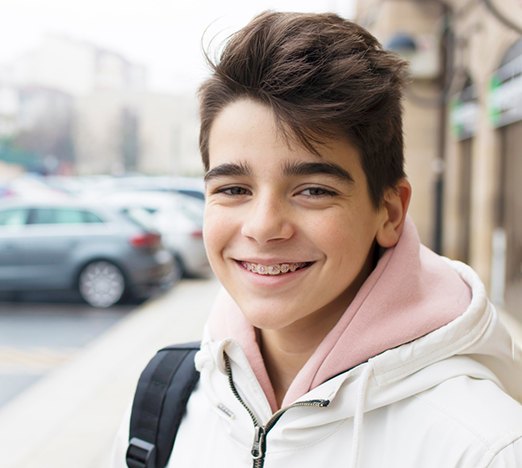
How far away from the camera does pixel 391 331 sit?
2.89 feet

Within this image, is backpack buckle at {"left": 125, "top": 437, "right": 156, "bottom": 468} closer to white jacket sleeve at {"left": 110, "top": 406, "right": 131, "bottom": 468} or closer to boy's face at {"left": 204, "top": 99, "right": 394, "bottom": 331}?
white jacket sleeve at {"left": 110, "top": 406, "right": 131, "bottom": 468}

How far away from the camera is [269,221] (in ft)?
2.88

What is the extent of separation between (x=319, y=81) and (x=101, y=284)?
6.27 meters

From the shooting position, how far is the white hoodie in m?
0.80

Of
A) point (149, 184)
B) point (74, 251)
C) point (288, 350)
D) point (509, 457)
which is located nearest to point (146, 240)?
point (74, 251)

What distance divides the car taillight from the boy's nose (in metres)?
6.17

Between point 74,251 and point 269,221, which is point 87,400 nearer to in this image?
point 74,251

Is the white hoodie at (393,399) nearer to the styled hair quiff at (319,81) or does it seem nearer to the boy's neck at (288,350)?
the boy's neck at (288,350)

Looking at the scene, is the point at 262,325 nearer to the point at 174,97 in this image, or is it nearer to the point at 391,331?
the point at 391,331

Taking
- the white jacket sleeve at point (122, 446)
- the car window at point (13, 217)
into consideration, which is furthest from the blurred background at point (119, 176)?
the white jacket sleeve at point (122, 446)

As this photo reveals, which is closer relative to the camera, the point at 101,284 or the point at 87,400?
the point at 87,400

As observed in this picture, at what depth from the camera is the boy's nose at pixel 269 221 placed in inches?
34.6

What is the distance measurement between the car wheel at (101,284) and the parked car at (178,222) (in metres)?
1.27

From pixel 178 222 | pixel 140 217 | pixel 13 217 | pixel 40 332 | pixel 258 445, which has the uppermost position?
pixel 258 445
